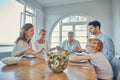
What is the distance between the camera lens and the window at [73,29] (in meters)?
4.89

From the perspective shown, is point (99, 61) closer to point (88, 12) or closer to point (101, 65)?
point (101, 65)

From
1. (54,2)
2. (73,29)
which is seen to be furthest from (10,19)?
(73,29)

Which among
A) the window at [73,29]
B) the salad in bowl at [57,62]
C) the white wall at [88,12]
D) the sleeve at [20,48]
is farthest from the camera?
the window at [73,29]

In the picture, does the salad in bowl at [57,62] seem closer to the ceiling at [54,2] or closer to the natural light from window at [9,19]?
the natural light from window at [9,19]

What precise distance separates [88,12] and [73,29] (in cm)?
96

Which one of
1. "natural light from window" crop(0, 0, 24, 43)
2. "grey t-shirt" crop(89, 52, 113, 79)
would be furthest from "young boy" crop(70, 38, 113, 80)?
"natural light from window" crop(0, 0, 24, 43)

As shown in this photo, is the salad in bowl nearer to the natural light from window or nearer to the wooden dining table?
the wooden dining table

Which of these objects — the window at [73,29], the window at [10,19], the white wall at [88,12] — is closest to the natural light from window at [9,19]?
the window at [10,19]

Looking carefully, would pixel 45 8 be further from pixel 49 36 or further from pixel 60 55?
pixel 60 55

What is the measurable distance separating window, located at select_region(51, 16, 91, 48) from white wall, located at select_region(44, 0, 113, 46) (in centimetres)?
39

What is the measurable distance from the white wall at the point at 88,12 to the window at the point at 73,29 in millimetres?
386

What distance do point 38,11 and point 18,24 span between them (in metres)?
1.20

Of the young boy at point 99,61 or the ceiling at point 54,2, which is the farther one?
the ceiling at point 54,2

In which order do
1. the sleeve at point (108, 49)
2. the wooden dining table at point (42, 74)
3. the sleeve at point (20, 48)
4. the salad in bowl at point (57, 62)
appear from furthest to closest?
1. the sleeve at point (108, 49)
2. the sleeve at point (20, 48)
3. the salad in bowl at point (57, 62)
4. the wooden dining table at point (42, 74)
